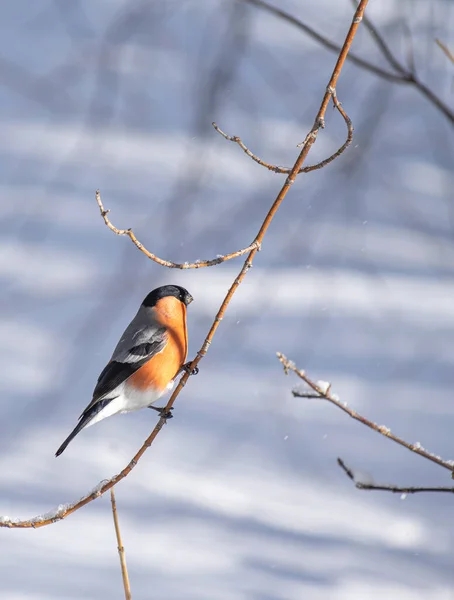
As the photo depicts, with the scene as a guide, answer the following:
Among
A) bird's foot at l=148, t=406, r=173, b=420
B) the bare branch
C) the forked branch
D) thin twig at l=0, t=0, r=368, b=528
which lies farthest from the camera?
the bare branch

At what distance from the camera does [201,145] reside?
5.54ft

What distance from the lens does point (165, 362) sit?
51.3 inches

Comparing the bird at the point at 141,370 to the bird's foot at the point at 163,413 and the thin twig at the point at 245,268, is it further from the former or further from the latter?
the thin twig at the point at 245,268

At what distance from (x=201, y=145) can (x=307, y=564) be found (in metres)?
0.89

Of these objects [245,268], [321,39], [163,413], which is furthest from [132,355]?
[321,39]

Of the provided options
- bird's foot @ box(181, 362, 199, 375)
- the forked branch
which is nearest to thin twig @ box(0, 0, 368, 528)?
bird's foot @ box(181, 362, 199, 375)

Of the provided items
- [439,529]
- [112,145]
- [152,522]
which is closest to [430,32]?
[439,529]

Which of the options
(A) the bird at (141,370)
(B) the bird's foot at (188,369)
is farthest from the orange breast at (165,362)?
(B) the bird's foot at (188,369)

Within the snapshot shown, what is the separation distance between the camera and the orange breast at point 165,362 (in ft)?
4.28

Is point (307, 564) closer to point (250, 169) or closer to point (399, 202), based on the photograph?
point (399, 202)

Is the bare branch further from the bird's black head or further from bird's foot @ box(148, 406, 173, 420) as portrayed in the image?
bird's foot @ box(148, 406, 173, 420)

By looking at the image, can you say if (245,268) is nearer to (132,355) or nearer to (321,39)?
(132,355)

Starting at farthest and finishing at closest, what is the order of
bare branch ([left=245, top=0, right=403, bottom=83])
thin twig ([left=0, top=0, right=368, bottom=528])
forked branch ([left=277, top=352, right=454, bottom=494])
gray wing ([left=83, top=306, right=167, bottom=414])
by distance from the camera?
bare branch ([left=245, top=0, right=403, bottom=83]), gray wing ([left=83, top=306, right=167, bottom=414]), thin twig ([left=0, top=0, right=368, bottom=528]), forked branch ([left=277, top=352, right=454, bottom=494])

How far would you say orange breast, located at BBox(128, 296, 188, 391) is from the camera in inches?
51.3
